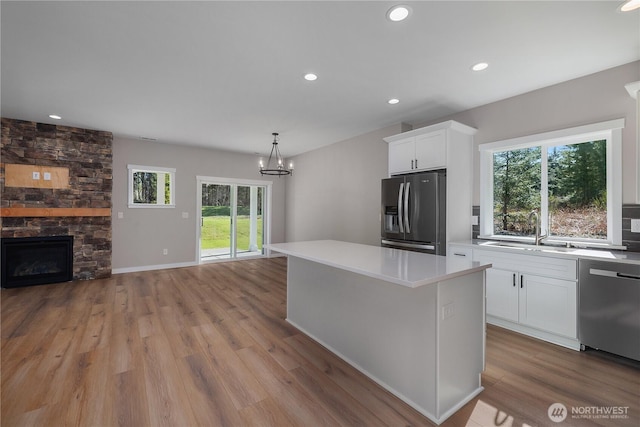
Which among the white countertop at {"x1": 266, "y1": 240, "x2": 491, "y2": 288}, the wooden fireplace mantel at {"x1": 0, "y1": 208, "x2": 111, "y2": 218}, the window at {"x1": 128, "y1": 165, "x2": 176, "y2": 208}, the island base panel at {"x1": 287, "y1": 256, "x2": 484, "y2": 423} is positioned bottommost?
the island base panel at {"x1": 287, "y1": 256, "x2": 484, "y2": 423}

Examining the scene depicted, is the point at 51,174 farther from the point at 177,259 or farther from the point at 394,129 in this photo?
the point at 394,129

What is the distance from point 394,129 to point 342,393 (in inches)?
153

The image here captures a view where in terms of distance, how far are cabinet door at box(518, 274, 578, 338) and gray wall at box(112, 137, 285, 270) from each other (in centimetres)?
604

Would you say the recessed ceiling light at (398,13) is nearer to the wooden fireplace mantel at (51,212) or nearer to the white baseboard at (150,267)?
the wooden fireplace mantel at (51,212)

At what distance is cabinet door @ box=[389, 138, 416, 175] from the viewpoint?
12.9ft

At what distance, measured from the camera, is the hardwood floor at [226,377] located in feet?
5.64

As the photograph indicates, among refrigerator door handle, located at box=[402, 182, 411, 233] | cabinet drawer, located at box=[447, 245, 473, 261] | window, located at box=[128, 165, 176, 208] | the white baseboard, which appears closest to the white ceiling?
refrigerator door handle, located at box=[402, 182, 411, 233]

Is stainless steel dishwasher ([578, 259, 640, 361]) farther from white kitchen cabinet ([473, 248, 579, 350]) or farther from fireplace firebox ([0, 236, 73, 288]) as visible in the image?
fireplace firebox ([0, 236, 73, 288])

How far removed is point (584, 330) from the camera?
2.47 m

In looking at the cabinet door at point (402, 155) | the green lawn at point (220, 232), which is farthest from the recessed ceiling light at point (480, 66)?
the green lawn at point (220, 232)

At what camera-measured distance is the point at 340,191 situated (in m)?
5.71

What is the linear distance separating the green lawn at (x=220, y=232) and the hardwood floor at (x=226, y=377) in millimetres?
3156

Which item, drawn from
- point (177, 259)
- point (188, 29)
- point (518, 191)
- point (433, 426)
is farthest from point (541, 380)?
point (177, 259)

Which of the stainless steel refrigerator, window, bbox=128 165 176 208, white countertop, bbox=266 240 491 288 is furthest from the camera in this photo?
window, bbox=128 165 176 208
